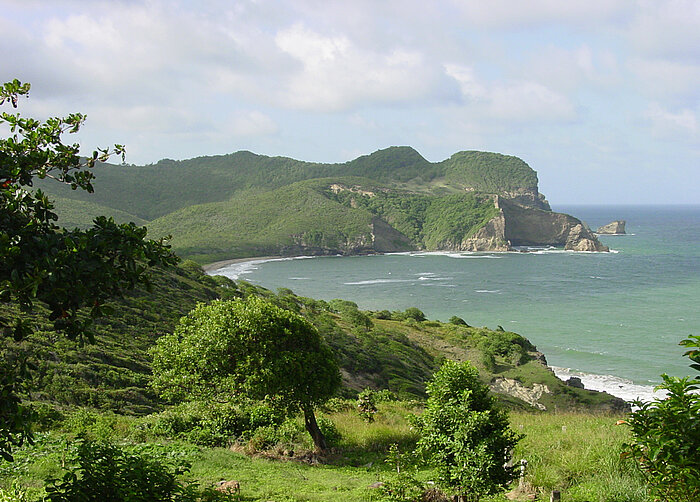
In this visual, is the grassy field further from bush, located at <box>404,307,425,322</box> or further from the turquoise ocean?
bush, located at <box>404,307,425,322</box>

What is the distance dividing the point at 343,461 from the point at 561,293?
257 feet

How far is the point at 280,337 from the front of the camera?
12031 mm

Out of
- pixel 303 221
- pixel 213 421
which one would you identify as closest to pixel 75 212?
A: pixel 303 221

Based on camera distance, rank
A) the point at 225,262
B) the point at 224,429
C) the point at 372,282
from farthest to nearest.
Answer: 1. the point at 225,262
2. the point at 372,282
3. the point at 224,429

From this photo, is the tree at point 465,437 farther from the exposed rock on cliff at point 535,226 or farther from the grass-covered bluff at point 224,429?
the exposed rock on cliff at point 535,226

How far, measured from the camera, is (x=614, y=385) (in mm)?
39562

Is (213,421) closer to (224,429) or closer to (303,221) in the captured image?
(224,429)

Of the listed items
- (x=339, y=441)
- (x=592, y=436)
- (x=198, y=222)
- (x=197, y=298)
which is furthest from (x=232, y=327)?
(x=198, y=222)

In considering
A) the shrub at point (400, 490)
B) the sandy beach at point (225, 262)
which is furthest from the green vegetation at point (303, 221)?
the shrub at point (400, 490)

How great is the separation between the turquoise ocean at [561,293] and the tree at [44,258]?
3876 centimetres

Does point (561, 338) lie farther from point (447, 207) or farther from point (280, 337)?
point (447, 207)

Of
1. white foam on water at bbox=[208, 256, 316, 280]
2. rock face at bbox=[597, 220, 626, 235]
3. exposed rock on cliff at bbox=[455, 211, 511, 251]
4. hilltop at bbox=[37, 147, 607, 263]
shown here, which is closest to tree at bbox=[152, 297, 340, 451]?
white foam on water at bbox=[208, 256, 316, 280]

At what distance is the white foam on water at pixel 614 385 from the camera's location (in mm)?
36441

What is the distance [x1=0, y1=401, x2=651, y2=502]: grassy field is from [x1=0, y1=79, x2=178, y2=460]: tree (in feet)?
10.9
